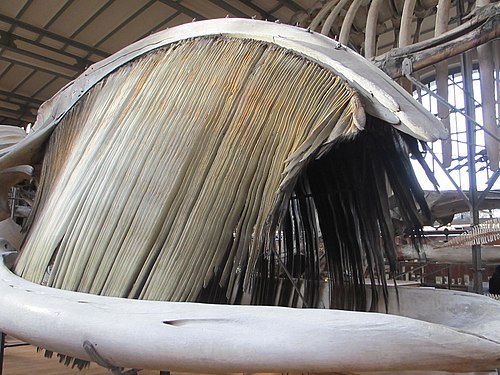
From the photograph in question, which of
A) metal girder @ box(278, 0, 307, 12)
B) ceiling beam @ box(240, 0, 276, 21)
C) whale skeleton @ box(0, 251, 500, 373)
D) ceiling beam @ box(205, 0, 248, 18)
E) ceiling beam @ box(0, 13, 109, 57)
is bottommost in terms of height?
whale skeleton @ box(0, 251, 500, 373)

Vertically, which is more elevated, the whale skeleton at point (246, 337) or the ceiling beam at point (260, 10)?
the ceiling beam at point (260, 10)

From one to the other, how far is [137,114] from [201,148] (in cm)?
19

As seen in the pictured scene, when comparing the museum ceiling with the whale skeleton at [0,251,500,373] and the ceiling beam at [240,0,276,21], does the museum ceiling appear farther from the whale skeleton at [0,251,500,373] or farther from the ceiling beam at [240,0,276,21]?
the whale skeleton at [0,251,500,373]

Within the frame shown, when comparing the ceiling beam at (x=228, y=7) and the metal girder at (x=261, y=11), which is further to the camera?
the metal girder at (x=261, y=11)

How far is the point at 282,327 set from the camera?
506mm

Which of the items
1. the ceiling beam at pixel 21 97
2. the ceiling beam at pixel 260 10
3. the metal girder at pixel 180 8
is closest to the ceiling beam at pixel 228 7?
the ceiling beam at pixel 260 10

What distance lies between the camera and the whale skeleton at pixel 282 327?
18.9 inches

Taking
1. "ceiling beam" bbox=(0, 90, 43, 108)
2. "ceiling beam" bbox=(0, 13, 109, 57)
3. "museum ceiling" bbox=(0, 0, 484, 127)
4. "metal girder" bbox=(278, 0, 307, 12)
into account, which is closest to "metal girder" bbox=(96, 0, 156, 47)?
"museum ceiling" bbox=(0, 0, 484, 127)

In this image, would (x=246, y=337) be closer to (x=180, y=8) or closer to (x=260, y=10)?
(x=180, y=8)

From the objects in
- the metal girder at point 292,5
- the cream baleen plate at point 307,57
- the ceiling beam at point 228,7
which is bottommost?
the cream baleen plate at point 307,57

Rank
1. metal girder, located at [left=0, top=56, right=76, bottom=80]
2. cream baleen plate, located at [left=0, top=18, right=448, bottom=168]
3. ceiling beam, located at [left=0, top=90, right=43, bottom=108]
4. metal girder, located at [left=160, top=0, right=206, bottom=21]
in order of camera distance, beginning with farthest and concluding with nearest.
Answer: ceiling beam, located at [left=0, top=90, right=43, bottom=108] < metal girder, located at [left=0, top=56, right=76, bottom=80] < metal girder, located at [left=160, top=0, right=206, bottom=21] < cream baleen plate, located at [left=0, top=18, right=448, bottom=168]

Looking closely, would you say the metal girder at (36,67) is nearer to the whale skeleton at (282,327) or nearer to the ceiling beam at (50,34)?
the ceiling beam at (50,34)

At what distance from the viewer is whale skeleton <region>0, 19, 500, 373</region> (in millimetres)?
480

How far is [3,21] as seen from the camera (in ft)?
16.5
